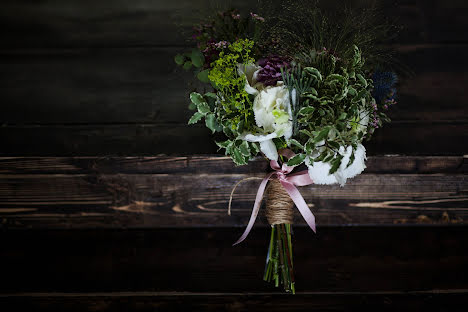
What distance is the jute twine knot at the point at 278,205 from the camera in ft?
2.84

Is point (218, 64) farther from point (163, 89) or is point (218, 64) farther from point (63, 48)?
point (63, 48)

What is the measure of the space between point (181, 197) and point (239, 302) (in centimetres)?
34

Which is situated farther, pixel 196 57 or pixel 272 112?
pixel 196 57

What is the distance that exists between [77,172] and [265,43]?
606mm

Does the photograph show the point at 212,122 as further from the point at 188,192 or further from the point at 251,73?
the point at 188,192

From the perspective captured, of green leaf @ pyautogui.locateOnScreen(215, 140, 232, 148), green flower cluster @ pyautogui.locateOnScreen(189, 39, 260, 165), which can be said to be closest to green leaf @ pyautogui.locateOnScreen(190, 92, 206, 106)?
green flower cluster @ pyautogui.locateOnScreen(189, 39, 260, 165)

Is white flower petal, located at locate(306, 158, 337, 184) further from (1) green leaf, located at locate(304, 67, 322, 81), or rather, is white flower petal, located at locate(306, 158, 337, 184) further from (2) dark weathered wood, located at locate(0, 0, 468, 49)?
(2) dark weathered wood, located at locate(0, 0, 468, 49)

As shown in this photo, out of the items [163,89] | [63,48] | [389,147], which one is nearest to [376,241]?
[389,147]

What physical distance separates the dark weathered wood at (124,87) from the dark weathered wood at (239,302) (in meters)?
0.52

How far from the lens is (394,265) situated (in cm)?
101

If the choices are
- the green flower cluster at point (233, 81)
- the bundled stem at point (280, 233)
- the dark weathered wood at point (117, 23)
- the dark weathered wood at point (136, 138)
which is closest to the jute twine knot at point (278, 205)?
the bundled stem at point (280, 233)

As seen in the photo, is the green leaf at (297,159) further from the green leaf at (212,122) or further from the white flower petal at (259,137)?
the green leaf at (212,122)

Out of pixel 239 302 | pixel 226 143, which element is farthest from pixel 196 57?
pixel 239 302

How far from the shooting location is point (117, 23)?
3.69 ft
